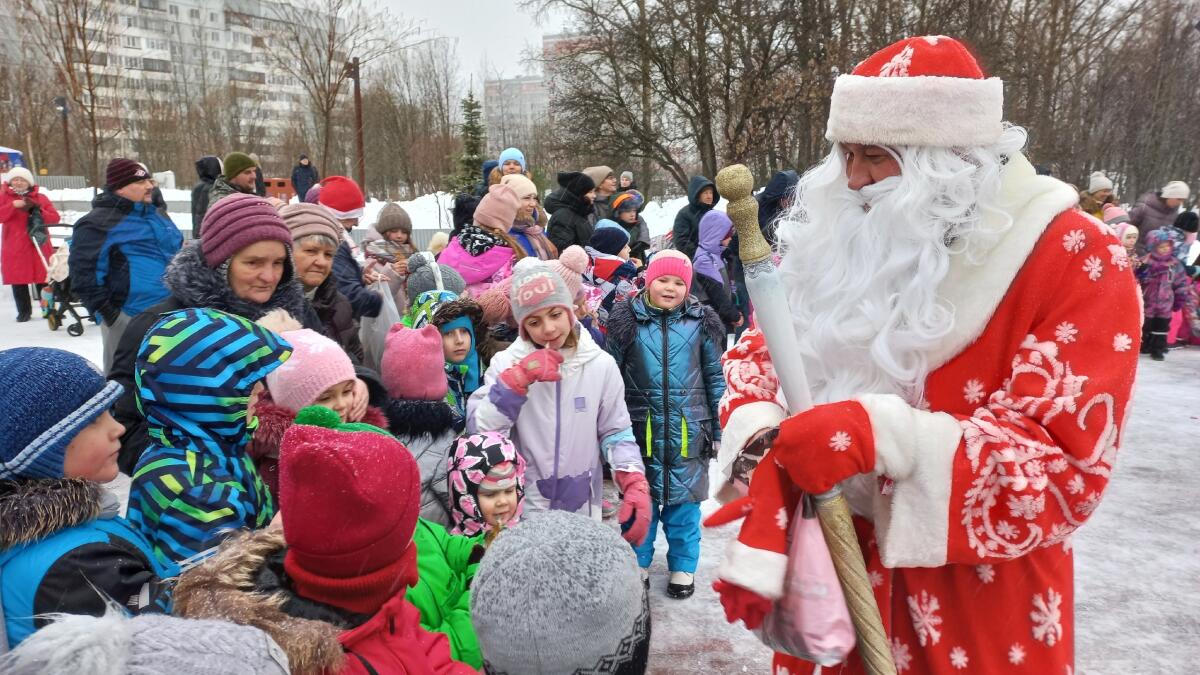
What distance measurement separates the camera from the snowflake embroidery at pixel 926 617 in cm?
148

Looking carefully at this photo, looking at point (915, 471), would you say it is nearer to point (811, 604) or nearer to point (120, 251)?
point (811, 604)

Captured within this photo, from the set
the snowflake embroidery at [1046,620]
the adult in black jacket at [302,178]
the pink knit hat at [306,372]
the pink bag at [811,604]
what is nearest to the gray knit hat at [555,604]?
the pink bag at [811,604]

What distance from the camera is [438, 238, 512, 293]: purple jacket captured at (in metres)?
4.82

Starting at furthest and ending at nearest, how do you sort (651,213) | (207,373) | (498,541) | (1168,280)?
(651,213), (1168,280), (207,373), (498,541)

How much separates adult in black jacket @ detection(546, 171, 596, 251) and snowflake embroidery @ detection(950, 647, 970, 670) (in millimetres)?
5345

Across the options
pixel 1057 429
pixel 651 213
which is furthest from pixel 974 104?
pixel 651 213

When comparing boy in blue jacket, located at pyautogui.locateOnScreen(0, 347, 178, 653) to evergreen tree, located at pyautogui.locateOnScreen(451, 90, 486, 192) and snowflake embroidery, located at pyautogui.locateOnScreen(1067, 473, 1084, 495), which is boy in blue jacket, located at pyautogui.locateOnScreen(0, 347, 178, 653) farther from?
evergreen tree, located at pyautogui.locateOnScreen(451, 90, 486, 192)

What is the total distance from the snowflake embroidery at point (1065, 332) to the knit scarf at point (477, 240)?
3.93 m

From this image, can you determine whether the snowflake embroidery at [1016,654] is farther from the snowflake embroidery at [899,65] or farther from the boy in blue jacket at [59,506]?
the boy in blue jacket at [59,506]

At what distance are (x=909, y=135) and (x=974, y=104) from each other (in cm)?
14

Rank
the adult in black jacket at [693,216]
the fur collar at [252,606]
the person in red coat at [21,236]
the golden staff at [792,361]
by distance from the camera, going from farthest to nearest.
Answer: the person in red coat at [21,236] < the adult in black jacket at [693,216] < the golden staff at [792,361] < the fur collar at [252,606]

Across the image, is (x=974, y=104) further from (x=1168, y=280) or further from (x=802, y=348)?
(x=1168, y=280)

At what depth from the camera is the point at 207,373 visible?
1.94 m

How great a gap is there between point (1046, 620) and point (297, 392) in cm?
199
